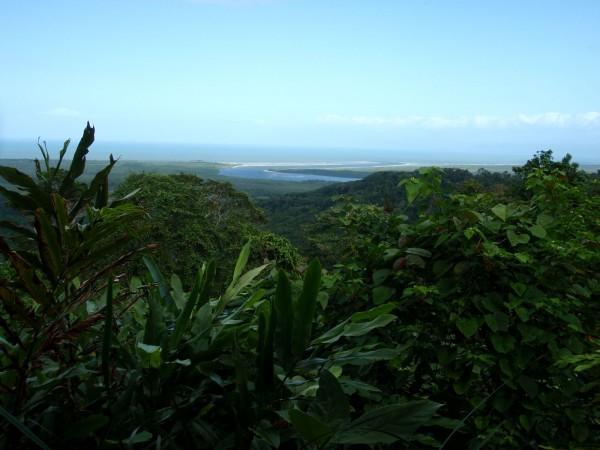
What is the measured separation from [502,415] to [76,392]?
1101mm

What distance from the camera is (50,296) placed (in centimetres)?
76

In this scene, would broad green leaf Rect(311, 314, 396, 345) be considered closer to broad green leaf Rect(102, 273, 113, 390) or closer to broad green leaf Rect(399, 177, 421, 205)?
broad green leaf Rect(102, 273, 113, 390)

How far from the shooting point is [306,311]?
0.83 metres

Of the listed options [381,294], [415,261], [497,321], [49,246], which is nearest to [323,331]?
[381,294]

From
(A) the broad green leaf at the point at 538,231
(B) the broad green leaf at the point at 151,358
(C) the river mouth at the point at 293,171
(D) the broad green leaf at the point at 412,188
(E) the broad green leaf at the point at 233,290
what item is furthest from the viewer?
(C) the river mouth at the point at 293,171

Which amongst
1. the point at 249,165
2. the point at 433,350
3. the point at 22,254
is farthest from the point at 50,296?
the point at 249,165

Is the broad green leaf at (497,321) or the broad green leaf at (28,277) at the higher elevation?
the broad green leaf at (28,277)

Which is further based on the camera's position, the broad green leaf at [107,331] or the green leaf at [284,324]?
the green leaf at [284,324]

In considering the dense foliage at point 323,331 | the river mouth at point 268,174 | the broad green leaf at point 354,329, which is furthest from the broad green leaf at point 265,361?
the river mouth at point 268,174

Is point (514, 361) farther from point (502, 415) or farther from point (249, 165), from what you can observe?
point (249, 165)

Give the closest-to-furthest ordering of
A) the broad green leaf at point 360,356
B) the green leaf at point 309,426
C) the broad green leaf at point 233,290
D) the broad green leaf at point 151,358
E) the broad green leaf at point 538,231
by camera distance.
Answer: the green leaf at point 309,426 < the broad green leaf at point 151,358 < the broad green leaf at point 360,356 < the broad green leaf at point 233,290 < the broad green leaf at point 538,231

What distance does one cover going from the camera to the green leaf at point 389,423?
0.69 m

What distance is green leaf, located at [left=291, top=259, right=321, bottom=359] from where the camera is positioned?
820mm

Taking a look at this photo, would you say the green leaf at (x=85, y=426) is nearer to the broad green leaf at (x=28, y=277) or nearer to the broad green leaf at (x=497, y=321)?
the broad green leaf at (x=28, y=277)
